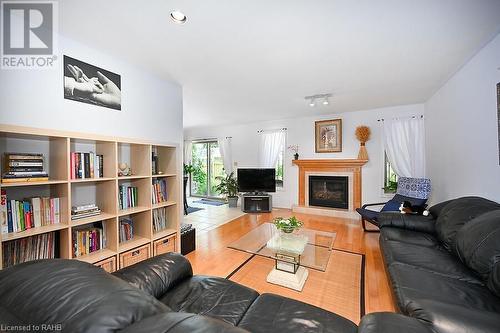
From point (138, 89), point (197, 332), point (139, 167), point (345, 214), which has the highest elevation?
point (138, 89)

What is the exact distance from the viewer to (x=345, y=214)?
4.62m

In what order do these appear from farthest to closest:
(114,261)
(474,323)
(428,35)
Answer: (114,261), (428,35), (474,323)

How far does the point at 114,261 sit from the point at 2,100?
1.56 meters

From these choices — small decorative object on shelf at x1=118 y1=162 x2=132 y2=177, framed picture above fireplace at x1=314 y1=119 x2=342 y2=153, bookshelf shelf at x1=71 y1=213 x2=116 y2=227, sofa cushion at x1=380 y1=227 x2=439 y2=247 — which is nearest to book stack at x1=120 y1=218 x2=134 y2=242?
bookshelf shelf at x1=71 y1=213 x2=116 y2=227

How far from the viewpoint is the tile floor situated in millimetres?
4098

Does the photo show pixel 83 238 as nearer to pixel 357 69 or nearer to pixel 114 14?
pixel 114 14

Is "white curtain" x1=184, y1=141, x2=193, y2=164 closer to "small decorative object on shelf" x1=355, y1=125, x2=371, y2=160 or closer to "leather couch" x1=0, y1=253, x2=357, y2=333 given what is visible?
"small decorative object on shelf" x1=355, y1=125, x2=371, y2=160

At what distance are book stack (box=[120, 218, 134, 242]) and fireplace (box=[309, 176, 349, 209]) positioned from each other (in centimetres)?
394

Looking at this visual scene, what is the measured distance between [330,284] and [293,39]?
239 cm

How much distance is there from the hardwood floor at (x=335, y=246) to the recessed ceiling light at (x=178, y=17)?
7.93 ft

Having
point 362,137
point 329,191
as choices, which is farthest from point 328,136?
point 329,191

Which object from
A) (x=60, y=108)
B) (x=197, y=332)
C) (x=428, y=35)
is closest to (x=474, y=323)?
(x=197, y=332)

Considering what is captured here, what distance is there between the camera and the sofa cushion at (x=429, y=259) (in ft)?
5.00

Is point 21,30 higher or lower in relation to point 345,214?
higher
